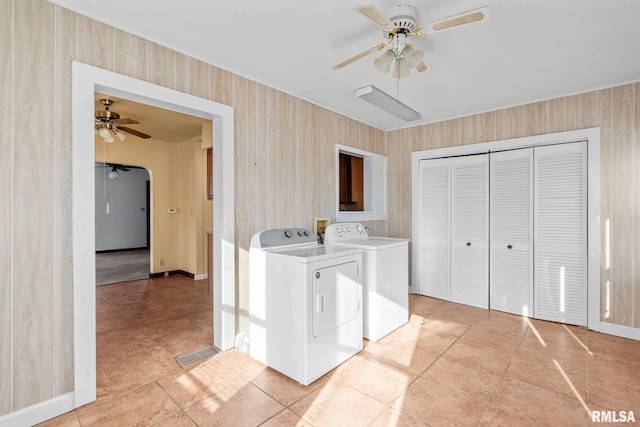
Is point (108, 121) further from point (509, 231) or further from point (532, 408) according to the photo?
point (509, 231)

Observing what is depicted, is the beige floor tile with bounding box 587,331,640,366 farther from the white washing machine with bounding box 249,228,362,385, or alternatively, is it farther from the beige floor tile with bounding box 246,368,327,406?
the beige floor tile with bounding box 246,368,327,406

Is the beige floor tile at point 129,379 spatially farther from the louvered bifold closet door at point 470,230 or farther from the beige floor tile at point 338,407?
the louvered bifold closet door at point 470,230

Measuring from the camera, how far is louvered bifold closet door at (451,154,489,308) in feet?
12.5

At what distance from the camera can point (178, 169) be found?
5.89 meters

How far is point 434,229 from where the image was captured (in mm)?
4238

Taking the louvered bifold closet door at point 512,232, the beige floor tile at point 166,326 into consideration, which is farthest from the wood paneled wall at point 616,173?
the beige floor tile at point 166,326

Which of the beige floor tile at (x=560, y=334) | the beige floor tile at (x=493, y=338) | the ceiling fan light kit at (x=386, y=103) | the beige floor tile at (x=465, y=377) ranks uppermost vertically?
the ceiling fan light kit at (x=386, y=103)

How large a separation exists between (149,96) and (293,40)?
1125 mm

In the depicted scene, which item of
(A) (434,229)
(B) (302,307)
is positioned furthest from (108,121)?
(A) (434,229)

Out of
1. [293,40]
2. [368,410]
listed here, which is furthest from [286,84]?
[368,410]

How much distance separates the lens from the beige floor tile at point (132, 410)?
1.76 m

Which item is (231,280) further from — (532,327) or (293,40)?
(532,327)

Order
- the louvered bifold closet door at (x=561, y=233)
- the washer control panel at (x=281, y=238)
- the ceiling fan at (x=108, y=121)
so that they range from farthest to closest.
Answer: the ceiling fan at (x=108, y=121) < the louvered bifold closet door at (x=561, y=233) < the washer control panel at (x=281, y=238)

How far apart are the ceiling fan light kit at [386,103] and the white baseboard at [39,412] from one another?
3372 mm
